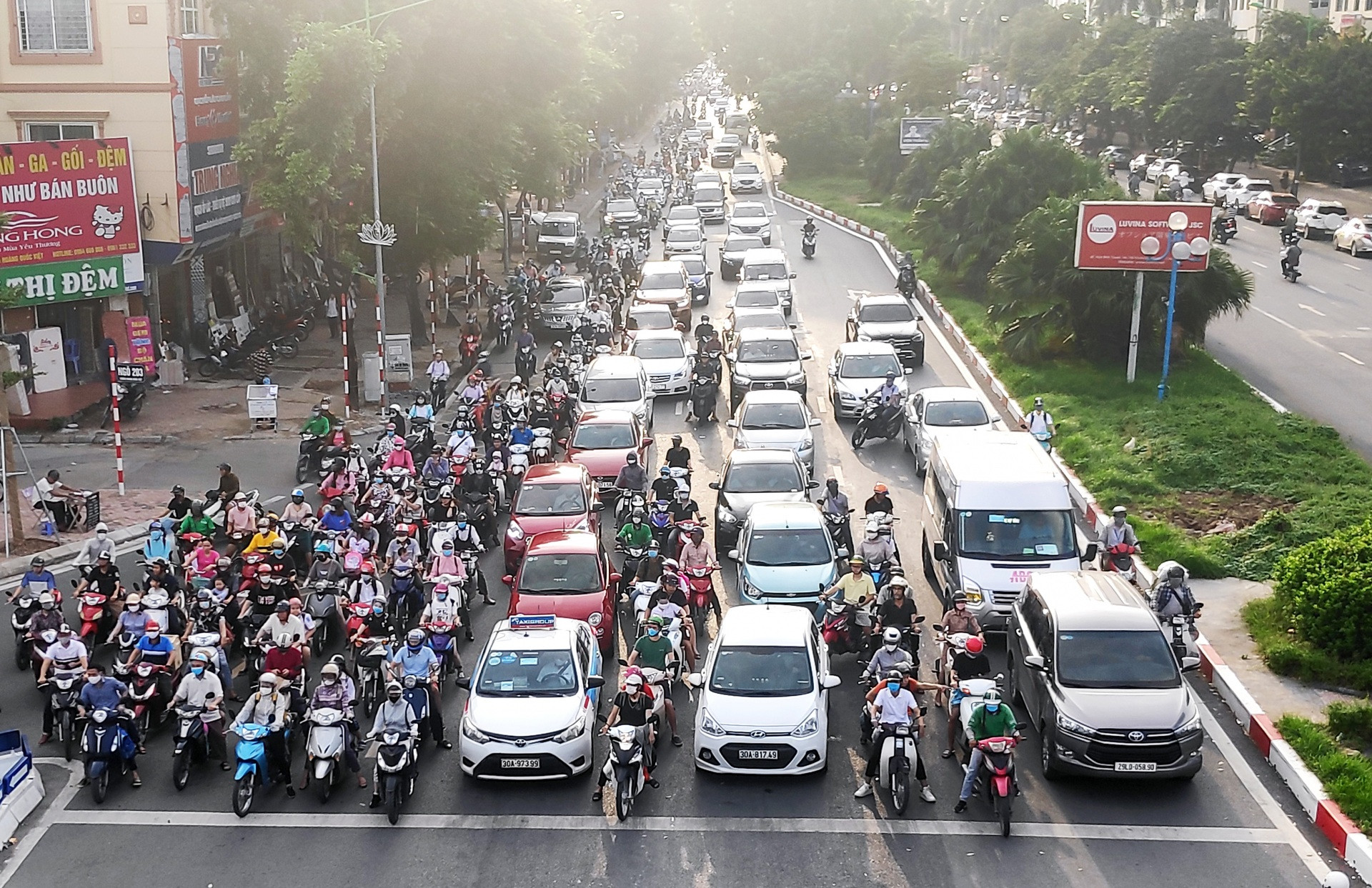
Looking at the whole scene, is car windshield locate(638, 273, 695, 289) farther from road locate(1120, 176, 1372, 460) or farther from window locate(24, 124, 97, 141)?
window locate(24, 124, 97, 141)

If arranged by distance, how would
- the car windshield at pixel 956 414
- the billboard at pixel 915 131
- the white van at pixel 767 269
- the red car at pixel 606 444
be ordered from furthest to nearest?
1. the billboard at pixel 915 131
2. the white van at pixel 767 269
3. the car windshield at pixel 956 414
4. the red car at pixel 606 444

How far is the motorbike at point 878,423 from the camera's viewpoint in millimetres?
27672

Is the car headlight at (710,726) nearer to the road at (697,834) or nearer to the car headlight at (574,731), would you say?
the road at (697,834)

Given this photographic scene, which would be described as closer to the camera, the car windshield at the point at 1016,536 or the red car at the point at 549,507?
the car windshield at the point at 1016,536

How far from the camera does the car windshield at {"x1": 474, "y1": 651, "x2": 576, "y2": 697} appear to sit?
14562mm

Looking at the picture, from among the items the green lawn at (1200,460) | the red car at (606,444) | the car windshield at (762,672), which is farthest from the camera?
the red car at (606,444)

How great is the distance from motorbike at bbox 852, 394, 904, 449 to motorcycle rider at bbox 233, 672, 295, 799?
51.2ft

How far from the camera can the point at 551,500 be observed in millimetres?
21609

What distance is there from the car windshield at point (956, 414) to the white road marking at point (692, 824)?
42.4 feet

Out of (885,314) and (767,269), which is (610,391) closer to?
(885,314)

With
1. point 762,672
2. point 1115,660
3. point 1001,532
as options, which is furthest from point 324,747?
point 1001,532

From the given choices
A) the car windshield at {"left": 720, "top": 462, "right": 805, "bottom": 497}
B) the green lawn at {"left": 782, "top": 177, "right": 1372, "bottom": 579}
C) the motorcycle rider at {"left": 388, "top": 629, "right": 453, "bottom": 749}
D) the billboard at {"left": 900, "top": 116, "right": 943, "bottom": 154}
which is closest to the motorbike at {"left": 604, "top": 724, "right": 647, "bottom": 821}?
the motorcycle rider at {"left": 388, "top": 629, "right": 453, "bottom": 749}

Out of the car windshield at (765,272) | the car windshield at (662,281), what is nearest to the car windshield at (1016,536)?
the car windshield at (662,281)

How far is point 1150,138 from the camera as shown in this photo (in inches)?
3406
